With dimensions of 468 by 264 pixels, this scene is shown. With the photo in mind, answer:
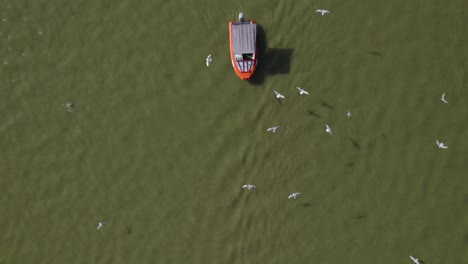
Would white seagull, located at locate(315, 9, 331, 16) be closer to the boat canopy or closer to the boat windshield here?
the boat canopy

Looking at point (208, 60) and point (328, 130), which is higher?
point (208, 60)

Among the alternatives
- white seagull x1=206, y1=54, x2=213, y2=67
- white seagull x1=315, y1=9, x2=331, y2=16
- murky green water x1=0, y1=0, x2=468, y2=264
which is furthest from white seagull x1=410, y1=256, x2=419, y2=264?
white seagull x1=206, y1=54, x2=213, y2=67

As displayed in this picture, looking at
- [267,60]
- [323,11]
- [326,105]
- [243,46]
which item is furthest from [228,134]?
[323,11]

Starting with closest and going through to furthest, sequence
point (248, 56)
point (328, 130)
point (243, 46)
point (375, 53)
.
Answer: point (243, 46) < point (248, 56) < point (328, 130) < point (375, 53)

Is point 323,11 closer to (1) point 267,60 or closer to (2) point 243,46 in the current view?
(1) point 267,60

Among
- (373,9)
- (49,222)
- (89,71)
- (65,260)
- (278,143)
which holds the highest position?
(373,9)

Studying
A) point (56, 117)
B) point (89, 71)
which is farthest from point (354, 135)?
point (56, 117)

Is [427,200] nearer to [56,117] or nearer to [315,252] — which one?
[315,252]
